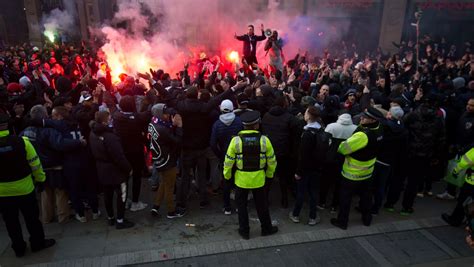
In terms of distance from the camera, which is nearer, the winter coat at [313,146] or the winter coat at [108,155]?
the winter coat at [108,155]

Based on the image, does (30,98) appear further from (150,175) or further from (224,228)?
(224,228)

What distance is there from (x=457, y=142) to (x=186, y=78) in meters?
5.99

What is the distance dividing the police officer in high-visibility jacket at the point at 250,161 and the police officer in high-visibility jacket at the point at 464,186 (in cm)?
262

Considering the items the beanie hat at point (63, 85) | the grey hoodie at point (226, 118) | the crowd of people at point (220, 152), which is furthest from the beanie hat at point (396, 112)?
the beanie hat at point (63, 85)

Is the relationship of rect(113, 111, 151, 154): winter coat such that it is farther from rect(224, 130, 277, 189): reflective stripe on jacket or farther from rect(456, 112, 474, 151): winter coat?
rect(456, 112, 474, 151): winter coat

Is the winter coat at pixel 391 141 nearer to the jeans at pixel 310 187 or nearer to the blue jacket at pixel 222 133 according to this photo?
the jeans at pixel 310 187

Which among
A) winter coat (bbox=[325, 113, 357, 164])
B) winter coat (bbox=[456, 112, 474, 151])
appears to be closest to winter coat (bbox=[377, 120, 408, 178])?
winter coat (bbox=[325, 113, 357, 164])

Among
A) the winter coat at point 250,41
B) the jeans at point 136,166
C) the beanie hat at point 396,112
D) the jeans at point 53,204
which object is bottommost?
the jeans at point 53,204

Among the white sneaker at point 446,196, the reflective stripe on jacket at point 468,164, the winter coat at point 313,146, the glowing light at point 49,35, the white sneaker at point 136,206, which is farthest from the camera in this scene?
the glowing light at point 49,35

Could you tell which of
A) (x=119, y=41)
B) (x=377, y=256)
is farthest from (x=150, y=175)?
(x=119, y=41)

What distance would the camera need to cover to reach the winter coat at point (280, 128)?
5.28m

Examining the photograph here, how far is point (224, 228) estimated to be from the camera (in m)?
5.12

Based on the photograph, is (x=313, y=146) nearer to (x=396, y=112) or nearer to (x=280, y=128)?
(x=280, y=128)

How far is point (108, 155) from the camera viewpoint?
470cm
